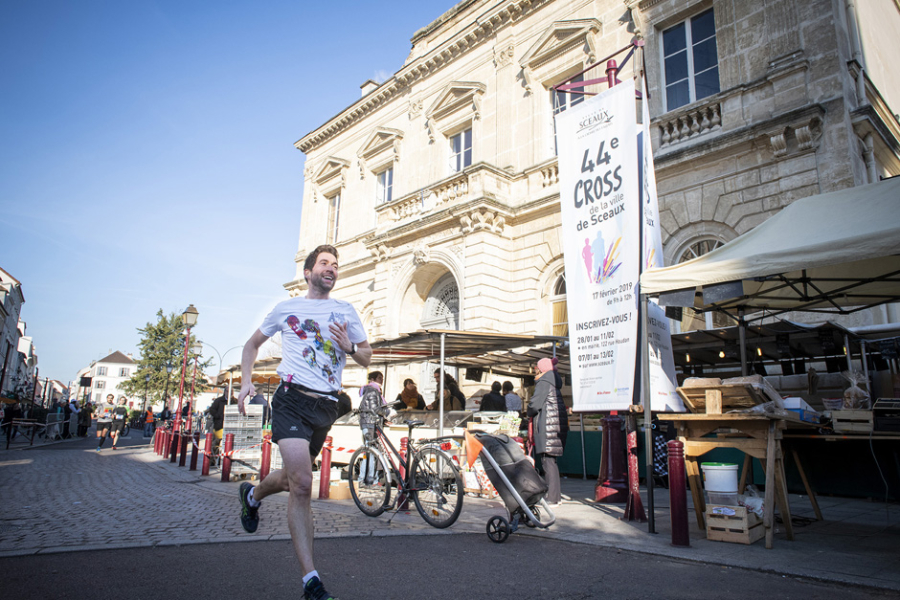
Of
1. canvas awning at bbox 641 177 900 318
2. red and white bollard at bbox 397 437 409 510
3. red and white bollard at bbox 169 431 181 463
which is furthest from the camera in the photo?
red and white bollard at bbox 169 431 181 463

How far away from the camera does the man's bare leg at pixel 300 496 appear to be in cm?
310

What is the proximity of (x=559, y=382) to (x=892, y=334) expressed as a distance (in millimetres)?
5659

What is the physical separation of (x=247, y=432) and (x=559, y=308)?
7825 mm

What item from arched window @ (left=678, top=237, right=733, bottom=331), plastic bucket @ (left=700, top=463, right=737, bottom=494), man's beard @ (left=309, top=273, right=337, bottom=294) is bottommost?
plastic bucket @ (left=700, top=463, right=737, bottom=494)

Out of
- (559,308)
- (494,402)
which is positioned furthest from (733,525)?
(559,308)

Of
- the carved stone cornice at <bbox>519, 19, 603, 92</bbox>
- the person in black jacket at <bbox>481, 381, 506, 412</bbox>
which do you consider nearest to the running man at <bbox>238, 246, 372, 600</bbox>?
the person in black jacket at <bbox>481, 381, 506, 412</bbox>

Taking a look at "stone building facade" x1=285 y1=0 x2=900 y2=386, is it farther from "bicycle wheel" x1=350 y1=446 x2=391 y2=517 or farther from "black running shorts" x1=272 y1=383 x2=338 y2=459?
"black running shorts" x1=272 y1=383 x2=338 y2=459

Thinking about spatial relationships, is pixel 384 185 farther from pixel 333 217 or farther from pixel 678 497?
pixel 678 497

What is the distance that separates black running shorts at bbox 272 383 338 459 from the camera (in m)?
3.31

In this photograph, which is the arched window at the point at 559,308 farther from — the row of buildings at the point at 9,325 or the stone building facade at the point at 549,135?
the row of buildings at the point at 9,325

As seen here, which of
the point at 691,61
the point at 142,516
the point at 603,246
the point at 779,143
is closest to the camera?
the point at 142,516

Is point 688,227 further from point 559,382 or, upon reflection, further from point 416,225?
point 416,225

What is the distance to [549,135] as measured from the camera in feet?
51.6

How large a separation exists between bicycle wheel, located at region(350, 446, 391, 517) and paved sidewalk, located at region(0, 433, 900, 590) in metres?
0.15
